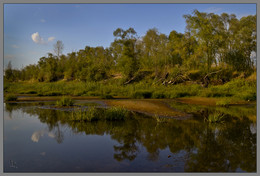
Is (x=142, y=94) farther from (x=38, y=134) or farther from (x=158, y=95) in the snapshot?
(x=38, y=134)

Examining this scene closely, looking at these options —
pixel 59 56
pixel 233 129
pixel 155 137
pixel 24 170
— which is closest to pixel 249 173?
pixel 155 137

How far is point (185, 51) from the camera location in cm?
3512

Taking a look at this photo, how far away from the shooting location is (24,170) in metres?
5.81

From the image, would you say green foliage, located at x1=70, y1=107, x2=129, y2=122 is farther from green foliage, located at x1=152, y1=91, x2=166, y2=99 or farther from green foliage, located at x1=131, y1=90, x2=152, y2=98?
green foliage, located at x1=152, y1=91, x2=166, y2=99

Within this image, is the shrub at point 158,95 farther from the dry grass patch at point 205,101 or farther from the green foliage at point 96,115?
the green foliage at point 96,115

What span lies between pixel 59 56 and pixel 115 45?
23.4m

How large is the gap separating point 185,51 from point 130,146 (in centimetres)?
3000

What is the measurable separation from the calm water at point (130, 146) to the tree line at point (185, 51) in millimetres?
22620

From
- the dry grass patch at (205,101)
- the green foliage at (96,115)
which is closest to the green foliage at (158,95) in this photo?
the dry grass patch at (205,101)

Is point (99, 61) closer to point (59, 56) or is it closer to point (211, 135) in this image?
point (59, 56)

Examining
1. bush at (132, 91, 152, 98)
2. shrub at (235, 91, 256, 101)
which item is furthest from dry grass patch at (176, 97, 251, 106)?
bush at (132, 91, 152, 98)

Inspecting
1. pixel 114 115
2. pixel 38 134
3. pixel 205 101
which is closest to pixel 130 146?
pixel 38 134

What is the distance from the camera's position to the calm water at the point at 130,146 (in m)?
5.96

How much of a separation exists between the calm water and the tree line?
74.2ft
